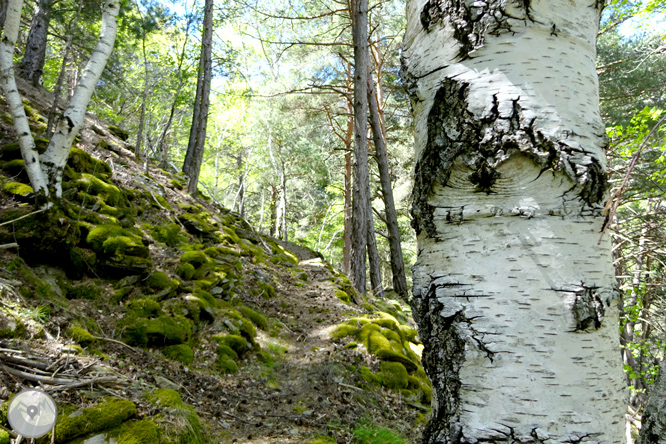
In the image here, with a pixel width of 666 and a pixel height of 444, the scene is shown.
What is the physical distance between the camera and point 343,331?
5.36m

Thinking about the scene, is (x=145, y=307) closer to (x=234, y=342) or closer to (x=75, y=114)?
(x=234, y=342)

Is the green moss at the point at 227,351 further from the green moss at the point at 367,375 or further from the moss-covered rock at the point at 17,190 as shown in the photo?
the moss-covered rock at the point at 17,190

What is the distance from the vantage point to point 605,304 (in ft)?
3.26

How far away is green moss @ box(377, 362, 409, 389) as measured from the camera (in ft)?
14.9

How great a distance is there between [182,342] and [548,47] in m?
4.19

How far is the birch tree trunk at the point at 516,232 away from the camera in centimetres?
96

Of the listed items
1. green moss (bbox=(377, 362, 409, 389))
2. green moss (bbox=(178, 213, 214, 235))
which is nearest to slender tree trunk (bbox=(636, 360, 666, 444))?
green moss (bbox=(377, 362, 409, 389))

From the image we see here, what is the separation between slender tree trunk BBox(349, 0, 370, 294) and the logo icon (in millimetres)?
6822

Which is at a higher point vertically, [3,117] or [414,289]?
[3,117]

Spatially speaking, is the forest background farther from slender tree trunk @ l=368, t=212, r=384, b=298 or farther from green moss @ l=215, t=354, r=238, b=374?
green moss @ l=215, t=354, r=238, b=374

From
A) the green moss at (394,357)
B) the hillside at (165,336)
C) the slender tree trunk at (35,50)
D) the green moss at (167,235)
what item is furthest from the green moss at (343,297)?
the slender tree trunk at (35,50)

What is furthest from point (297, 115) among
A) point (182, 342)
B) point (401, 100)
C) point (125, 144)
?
point (182, 342)

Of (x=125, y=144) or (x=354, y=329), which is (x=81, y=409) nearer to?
(x=354, y=329)

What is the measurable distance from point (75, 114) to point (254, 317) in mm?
3408
